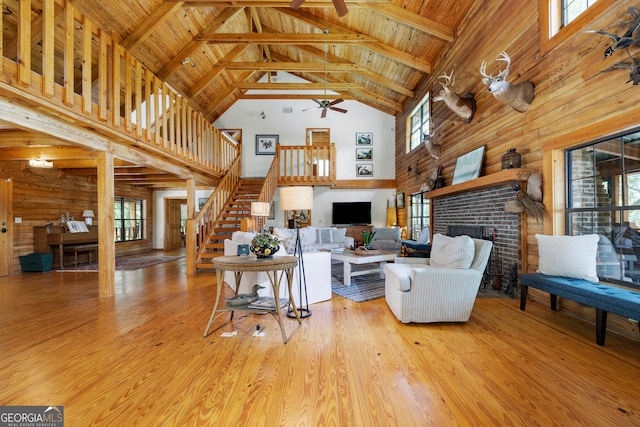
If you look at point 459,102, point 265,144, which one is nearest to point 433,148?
Answer: point 459,102

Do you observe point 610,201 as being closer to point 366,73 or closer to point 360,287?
point 360,287

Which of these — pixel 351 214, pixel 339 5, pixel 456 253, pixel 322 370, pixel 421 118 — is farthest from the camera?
pixel 351 214

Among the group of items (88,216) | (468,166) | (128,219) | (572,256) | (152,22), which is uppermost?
(152,22)

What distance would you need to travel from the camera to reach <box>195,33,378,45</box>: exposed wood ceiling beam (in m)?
6.00

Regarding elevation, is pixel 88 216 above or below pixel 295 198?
below

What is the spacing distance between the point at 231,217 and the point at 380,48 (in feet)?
17.7

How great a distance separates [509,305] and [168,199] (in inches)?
421

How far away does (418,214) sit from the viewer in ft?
25.9

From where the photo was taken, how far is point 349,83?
8609mm

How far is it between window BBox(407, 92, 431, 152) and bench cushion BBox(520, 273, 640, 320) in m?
4.62

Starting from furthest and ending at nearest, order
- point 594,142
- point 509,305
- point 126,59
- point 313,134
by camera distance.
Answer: point 313,134 < point 126,59 < point 509,305 < point 594,142

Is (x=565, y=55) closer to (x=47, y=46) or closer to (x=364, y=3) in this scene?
(x=364, y=3)

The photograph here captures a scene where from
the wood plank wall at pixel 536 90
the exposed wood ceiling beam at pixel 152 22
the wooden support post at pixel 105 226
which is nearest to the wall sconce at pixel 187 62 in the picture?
the exposed wood ceiling beam at pixel 152 22

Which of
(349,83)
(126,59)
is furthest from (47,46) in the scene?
(349,83)
